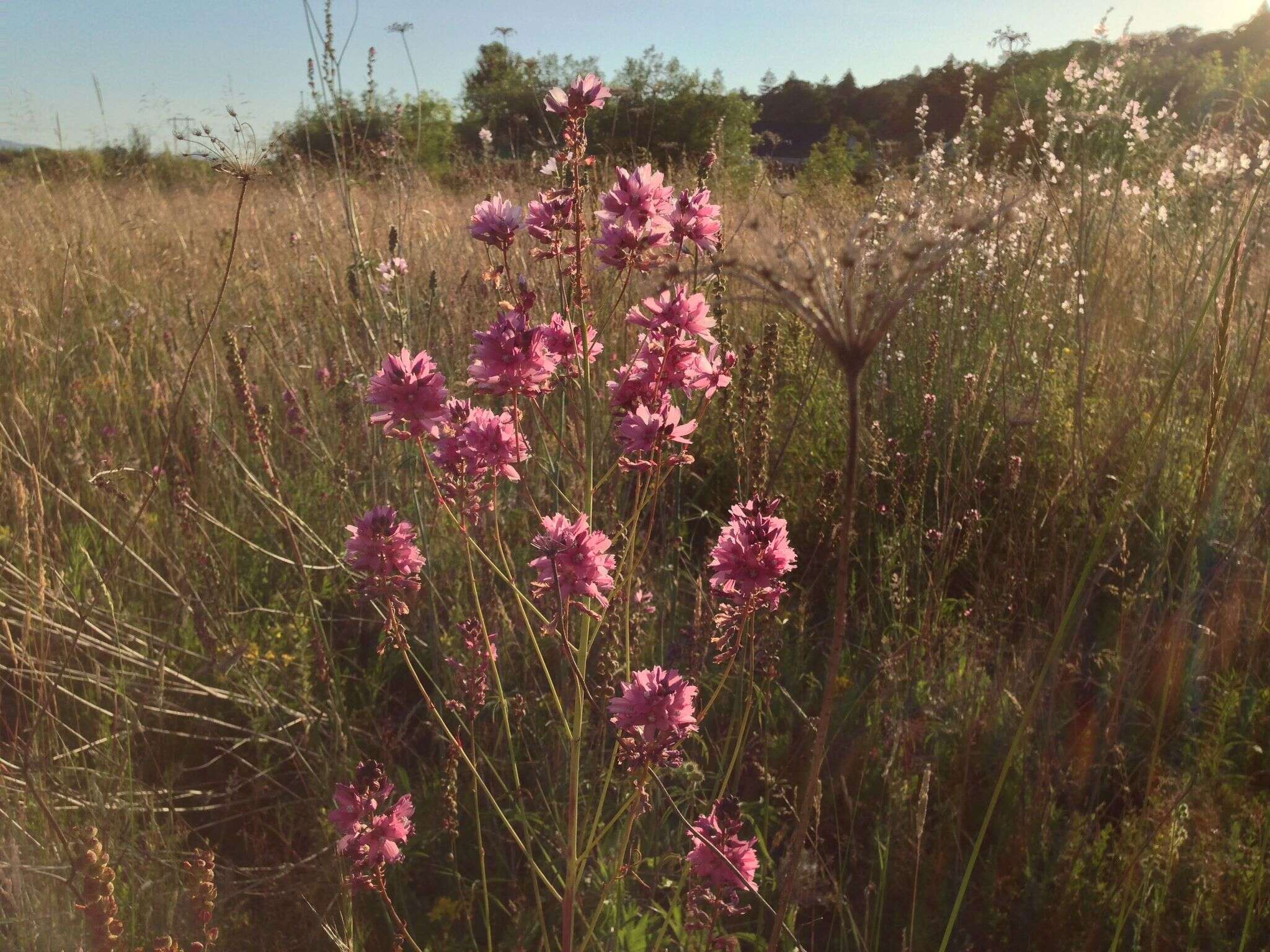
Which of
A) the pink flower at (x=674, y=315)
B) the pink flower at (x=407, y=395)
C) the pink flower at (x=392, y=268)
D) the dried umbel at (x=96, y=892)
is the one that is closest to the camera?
the dried umbel at (x=96, y=892)

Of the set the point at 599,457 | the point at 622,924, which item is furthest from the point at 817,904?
the point at 599,457

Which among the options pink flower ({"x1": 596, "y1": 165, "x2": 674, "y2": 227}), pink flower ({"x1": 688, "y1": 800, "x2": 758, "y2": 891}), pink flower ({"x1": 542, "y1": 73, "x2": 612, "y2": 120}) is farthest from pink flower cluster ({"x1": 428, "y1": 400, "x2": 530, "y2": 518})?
pink flower ({"x1": 688, "y1": 800, "x2": 758, "y2": 891})

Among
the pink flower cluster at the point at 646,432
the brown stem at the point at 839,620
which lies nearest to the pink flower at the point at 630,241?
the pink flower cluster at the point at 646,432

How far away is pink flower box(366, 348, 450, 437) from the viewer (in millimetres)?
1343

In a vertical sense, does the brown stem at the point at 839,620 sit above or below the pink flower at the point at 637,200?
below

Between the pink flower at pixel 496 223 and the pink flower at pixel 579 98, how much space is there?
179mm

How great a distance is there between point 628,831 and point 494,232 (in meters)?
1.01

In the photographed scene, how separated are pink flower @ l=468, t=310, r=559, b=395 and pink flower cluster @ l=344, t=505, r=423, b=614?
0.27m

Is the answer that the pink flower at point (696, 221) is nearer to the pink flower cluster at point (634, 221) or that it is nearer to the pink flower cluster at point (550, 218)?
the pink flower cluster at point (634, 221)

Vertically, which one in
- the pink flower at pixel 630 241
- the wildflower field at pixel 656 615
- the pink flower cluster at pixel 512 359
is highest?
the pink flower at pixel 630 241

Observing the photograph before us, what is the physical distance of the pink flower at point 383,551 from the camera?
4.73ft

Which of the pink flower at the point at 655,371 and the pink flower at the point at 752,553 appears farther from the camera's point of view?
the pink flower at the point at 655,371

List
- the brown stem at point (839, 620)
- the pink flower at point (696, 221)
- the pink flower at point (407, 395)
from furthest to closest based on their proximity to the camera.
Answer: the pink flower at point (696, 221), the pink flower at point (407, 395), the brown stem at point (839, 620)

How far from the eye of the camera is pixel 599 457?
7.72 feet
